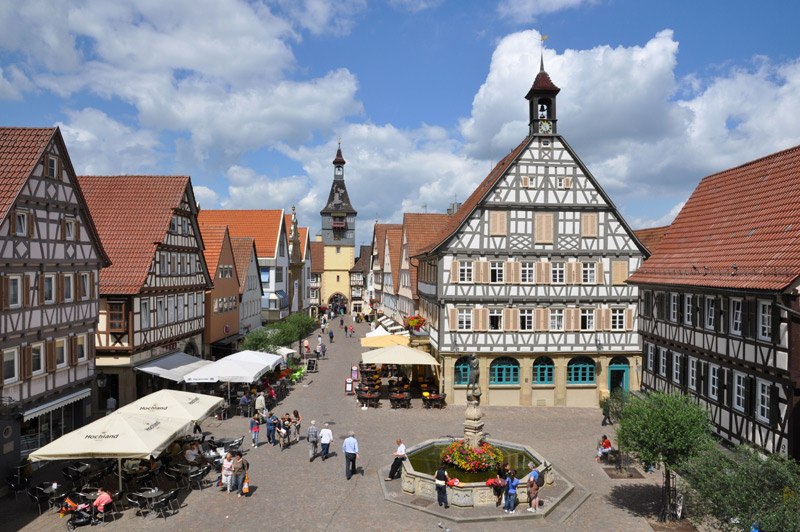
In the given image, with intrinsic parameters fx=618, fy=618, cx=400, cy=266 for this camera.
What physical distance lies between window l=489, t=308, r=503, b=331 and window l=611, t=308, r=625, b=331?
5.56 meters

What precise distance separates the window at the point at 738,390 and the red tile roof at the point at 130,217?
2214cm

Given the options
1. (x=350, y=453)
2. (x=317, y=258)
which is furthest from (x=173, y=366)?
(x=317, y=258)

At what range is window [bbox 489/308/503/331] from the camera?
97.0 ft

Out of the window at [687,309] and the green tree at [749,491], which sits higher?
the window at [687,309]

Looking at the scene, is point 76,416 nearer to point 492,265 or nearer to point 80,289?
point 80,289

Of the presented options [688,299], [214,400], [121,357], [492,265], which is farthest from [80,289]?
[688,299]

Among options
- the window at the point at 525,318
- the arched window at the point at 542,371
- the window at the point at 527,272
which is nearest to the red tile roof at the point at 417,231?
the window at the point at 527,272

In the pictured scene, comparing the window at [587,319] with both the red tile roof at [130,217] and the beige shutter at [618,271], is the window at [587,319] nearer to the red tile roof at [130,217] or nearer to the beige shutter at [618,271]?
the beige shutter at [618,271]

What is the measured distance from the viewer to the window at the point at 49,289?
20.2 m

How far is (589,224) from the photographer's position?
97.9 ft

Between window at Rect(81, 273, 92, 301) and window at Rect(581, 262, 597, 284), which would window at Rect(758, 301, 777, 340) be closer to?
window at Rect(581, 262, 597, 284)

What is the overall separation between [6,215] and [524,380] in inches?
870

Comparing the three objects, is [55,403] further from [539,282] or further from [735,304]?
[735,304]

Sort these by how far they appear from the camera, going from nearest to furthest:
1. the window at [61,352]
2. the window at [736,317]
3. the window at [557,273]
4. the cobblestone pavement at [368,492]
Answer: the cobblestone pavement at [368,492] → the window at [736,317] → the window at [61,352] → the window at [557,273]
